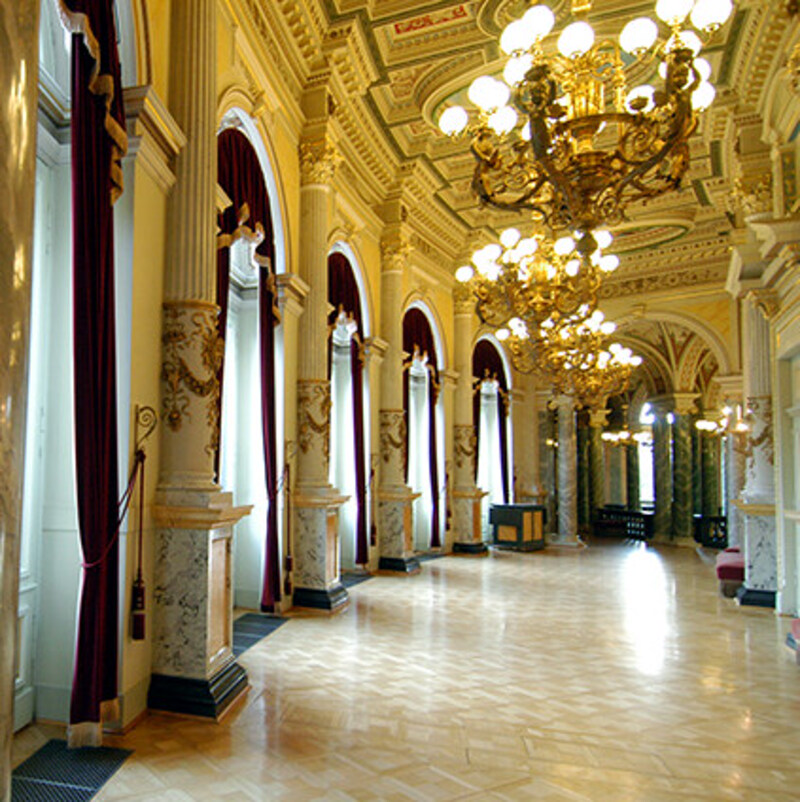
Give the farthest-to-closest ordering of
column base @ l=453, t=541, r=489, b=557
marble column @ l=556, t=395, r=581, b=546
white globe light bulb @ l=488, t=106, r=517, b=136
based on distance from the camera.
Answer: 1. marble column @ l=556, t=395, r=581, b=546
2. column base @ l=453, t=541, r=489, b=557
3. white globe light bulb @ l=488, t=106, r=517, b=136

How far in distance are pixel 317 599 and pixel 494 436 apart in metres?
9.44

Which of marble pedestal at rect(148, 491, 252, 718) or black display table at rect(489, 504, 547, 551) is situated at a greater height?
marble pedestal at rect(148, 491, 252, 718)

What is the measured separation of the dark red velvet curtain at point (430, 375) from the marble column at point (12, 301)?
33.8 ft

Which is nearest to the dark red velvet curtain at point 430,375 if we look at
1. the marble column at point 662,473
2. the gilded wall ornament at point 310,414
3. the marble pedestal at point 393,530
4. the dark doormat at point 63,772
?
A: the marble pedestal at point 393,530

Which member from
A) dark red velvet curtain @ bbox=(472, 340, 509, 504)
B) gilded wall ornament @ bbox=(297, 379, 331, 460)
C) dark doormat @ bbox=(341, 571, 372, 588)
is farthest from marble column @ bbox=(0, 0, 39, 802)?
dark red velvet curtain @ bbox=(472, 340, 509, 504)

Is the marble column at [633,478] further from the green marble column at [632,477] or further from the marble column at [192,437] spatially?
the marble column at [192,437]

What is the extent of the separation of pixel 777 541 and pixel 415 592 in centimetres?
455

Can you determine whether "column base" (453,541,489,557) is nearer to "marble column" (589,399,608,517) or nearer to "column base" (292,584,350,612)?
"column base" (292,584,350,612)

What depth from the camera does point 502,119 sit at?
4746mm

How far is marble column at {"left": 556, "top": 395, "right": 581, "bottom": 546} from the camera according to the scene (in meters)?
15.4

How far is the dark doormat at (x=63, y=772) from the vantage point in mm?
3031

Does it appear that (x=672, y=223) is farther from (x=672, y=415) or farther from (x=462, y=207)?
(x=672, y=415)

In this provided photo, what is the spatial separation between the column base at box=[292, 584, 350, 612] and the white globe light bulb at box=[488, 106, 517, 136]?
506 centimetres

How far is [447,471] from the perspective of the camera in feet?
42.1
